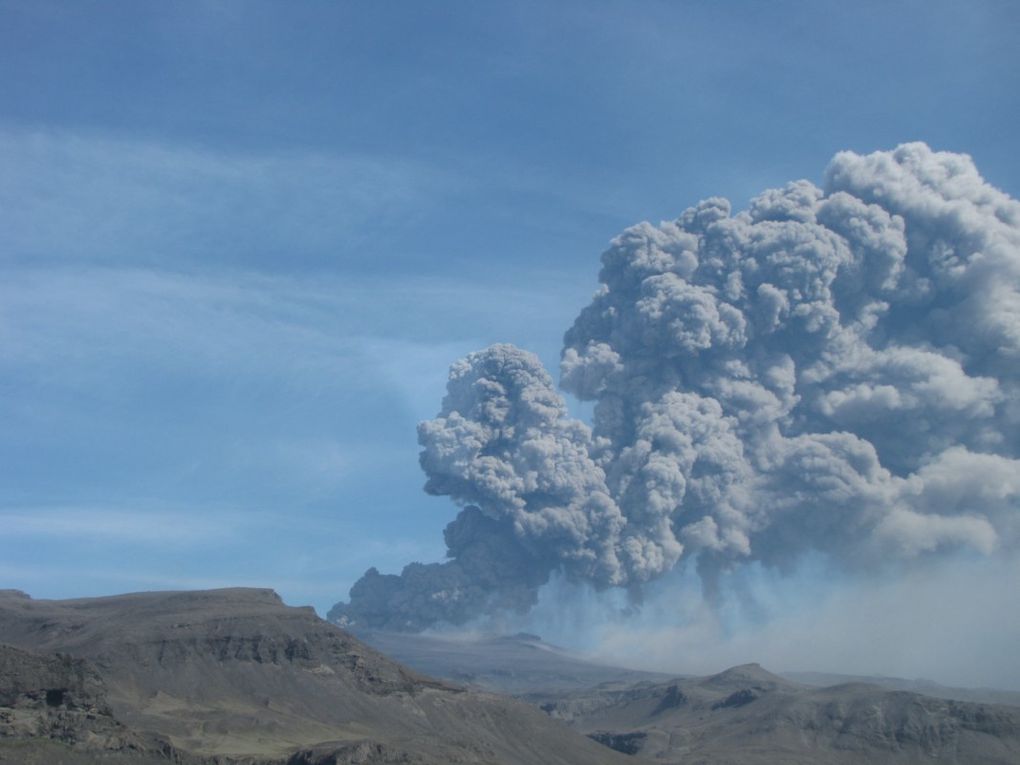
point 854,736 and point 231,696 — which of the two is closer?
point 231,696

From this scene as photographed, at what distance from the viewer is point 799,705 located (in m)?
199

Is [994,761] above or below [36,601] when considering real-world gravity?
below

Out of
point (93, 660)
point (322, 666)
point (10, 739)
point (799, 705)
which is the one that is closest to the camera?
point (10, 739)

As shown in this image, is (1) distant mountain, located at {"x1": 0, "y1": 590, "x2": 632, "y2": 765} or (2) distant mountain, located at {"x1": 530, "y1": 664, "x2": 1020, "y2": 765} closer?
(1) distant mountain, located at {"x1": 0, "y1": 590, "x2": 632, "y2": 765}

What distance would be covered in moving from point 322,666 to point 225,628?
12157 millimetres

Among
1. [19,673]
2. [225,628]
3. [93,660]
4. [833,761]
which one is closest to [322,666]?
A: [225,628]

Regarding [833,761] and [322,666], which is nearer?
[322,666]

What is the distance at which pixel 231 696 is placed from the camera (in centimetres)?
14312

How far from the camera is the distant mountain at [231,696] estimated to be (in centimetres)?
11031

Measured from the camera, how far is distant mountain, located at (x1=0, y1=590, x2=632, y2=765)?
110 m

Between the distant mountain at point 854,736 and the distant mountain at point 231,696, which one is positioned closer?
the distant mountain at point 231,696

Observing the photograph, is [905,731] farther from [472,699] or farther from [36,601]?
[36,601]

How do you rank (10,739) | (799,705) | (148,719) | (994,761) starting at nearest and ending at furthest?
(10,739) → (148,719) → (994,761) → (799,705)

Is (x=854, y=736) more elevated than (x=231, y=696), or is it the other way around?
(x=231, y=696)
